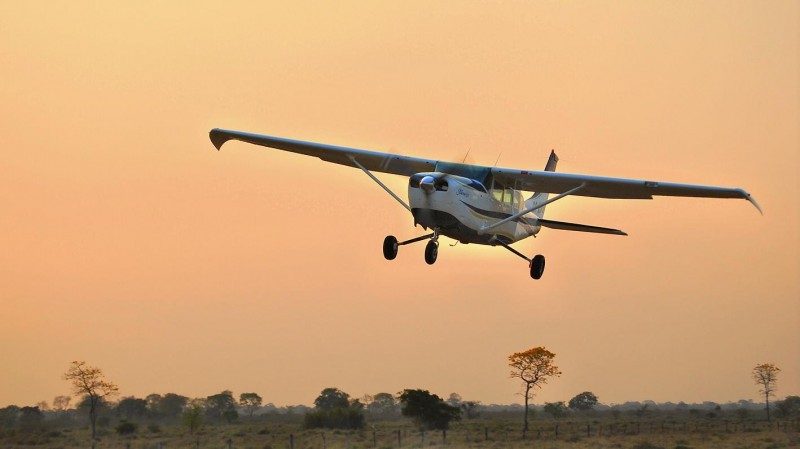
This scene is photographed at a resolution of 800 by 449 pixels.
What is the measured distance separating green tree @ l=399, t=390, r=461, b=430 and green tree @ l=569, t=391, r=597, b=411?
2395 inches

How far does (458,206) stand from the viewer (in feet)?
118

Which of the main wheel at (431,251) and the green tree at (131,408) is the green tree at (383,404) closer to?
the green tree at (131,408)

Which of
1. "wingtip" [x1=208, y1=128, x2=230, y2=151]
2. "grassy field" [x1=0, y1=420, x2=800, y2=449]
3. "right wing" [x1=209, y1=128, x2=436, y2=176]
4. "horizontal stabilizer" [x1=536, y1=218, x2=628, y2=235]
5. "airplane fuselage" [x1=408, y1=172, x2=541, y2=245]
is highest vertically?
"wingtip" [x1=208, y1=128, x2=230, y2=151]

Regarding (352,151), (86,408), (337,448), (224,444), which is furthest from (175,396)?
(352,151)

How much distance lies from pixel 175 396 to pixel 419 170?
100921 mm

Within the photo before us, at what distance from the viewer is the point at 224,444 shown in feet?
299

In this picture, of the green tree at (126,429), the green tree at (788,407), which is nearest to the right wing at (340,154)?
the green tree at (126,429)

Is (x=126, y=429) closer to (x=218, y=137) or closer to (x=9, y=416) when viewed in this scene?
(x=9, y=416)

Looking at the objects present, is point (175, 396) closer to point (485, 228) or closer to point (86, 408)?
point (86, 408)

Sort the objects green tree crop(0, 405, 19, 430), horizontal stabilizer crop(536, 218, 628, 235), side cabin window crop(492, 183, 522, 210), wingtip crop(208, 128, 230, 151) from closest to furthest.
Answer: side cabin window crop(492, 183, 522, 210) → horizontal stabilizer crop(536, 218, 628, 235) → wingtip crop(208, 128, 230, 151) → green tree crop(0, 405, 19, 430)

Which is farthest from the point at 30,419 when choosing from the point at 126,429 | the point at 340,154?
→ the point at 340,154

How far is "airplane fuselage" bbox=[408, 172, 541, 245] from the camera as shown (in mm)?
35312

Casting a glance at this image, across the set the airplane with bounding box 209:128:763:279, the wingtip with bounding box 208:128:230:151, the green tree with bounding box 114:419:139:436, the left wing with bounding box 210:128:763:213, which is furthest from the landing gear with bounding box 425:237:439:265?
the green tree with bounding box 114:419:139:436

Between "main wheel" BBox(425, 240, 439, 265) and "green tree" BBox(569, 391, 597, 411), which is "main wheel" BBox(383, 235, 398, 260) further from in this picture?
"green tree" BBox(569, 391, 597, 411)
